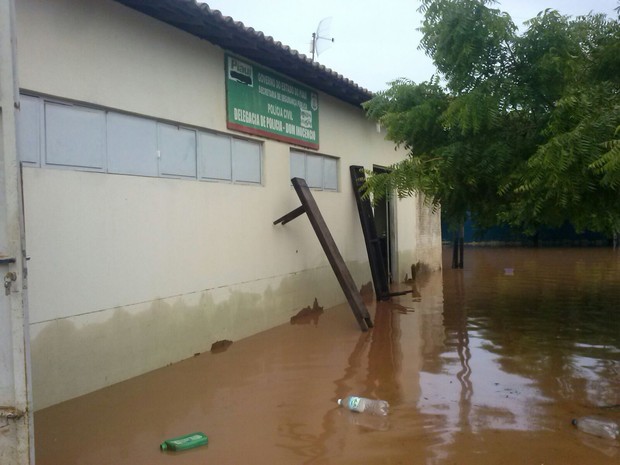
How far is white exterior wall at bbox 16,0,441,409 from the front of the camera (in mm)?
5539

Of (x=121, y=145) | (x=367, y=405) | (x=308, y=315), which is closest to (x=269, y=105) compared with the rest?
(x=121, y=145)

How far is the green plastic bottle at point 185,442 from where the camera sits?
179 inches

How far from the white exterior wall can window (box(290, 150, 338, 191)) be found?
464 mm

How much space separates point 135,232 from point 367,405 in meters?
3.07

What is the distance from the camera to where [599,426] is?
15.5 feet

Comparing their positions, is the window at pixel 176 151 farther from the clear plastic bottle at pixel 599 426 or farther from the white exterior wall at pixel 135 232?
the clear plastic bottle at pixel 599 426

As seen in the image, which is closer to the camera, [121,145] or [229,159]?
[121,145]

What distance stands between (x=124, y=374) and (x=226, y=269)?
2199mm

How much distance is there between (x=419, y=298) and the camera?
12.6 m

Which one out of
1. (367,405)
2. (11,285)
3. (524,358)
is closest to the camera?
(11,285)

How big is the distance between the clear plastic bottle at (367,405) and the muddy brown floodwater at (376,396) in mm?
90

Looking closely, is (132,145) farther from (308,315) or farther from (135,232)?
(308,315)

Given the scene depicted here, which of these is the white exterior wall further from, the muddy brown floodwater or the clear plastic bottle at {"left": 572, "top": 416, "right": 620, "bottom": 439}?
the clear plastic bottle at {"left": 572, "top": 416, "right": 620, "bottom": 439}

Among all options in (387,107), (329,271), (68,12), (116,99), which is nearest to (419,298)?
(329,271)
